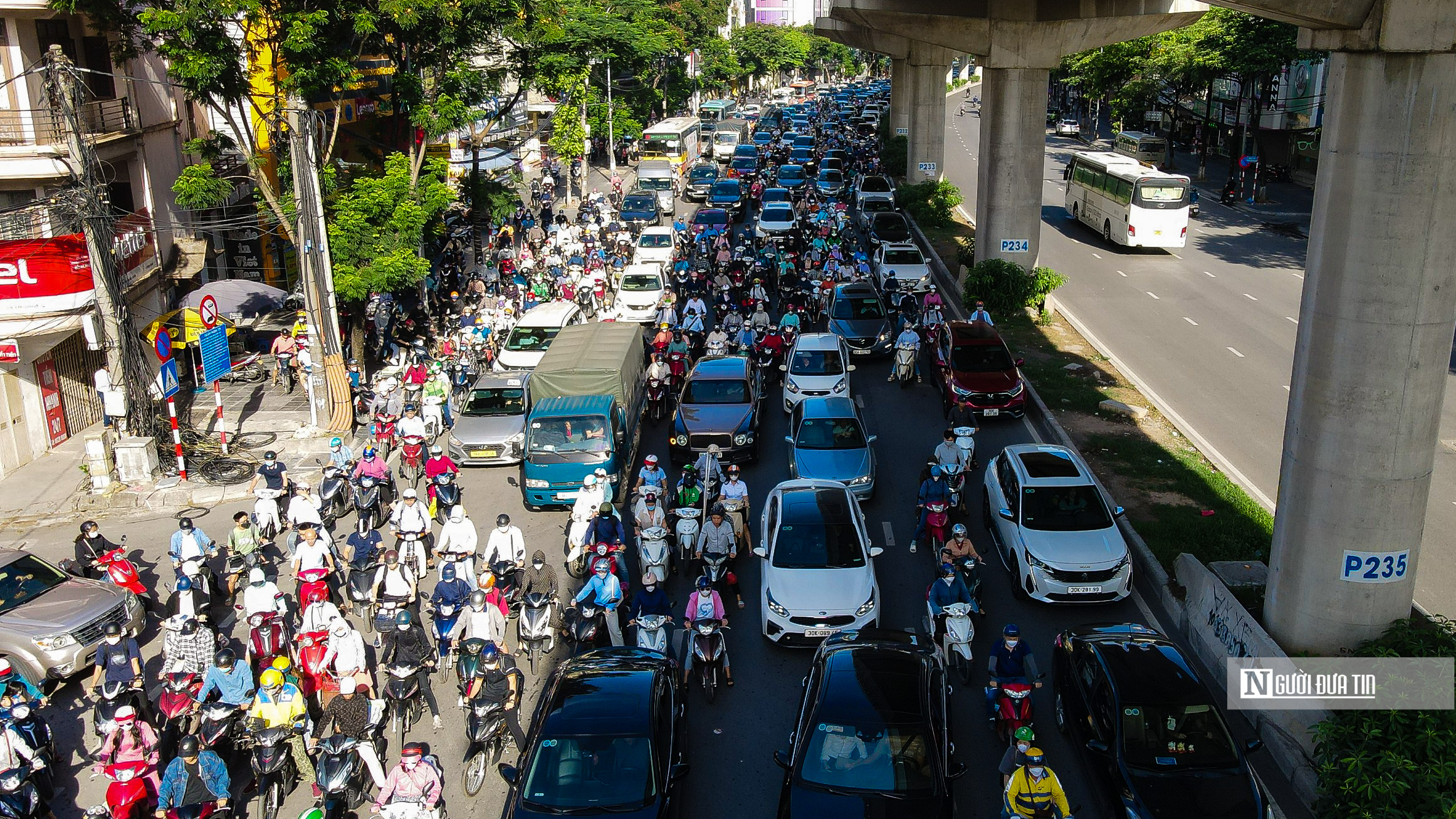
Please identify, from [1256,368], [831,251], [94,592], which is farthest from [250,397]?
[1256,368]

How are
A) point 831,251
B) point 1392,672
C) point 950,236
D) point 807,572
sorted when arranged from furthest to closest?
point 950,236 < point 831,251 < point 807,572 < point 1392,672

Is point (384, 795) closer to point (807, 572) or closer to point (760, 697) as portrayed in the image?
point (760, 697)

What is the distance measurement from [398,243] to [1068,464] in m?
15.6

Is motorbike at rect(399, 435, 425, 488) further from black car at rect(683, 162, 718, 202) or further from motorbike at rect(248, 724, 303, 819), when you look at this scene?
black car at rect(683, 162, 718, 202)

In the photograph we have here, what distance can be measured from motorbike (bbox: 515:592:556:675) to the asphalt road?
11015 mm

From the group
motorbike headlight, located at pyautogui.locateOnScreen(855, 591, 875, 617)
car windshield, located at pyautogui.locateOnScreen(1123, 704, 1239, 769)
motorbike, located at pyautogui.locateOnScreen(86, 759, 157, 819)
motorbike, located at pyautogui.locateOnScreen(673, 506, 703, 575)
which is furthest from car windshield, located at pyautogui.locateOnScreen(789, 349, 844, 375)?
motorbike, located at pyautogui.locateOnScreen(86, 759, 157, 819)

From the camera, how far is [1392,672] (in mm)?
11000

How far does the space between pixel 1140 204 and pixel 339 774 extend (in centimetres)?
3469

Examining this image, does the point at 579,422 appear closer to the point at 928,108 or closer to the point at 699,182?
the point at 699,182

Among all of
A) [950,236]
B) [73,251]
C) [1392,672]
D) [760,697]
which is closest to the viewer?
[1392,672]

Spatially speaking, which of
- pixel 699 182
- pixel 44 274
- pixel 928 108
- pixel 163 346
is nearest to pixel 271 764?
pixel 163 346

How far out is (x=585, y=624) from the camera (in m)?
13.2

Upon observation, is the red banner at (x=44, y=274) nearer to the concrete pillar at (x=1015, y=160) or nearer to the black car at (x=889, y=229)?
the concrete pillar at (x=1015, y=160)

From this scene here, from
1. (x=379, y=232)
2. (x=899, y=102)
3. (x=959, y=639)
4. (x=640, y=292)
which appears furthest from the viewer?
(x=899, y=102)
